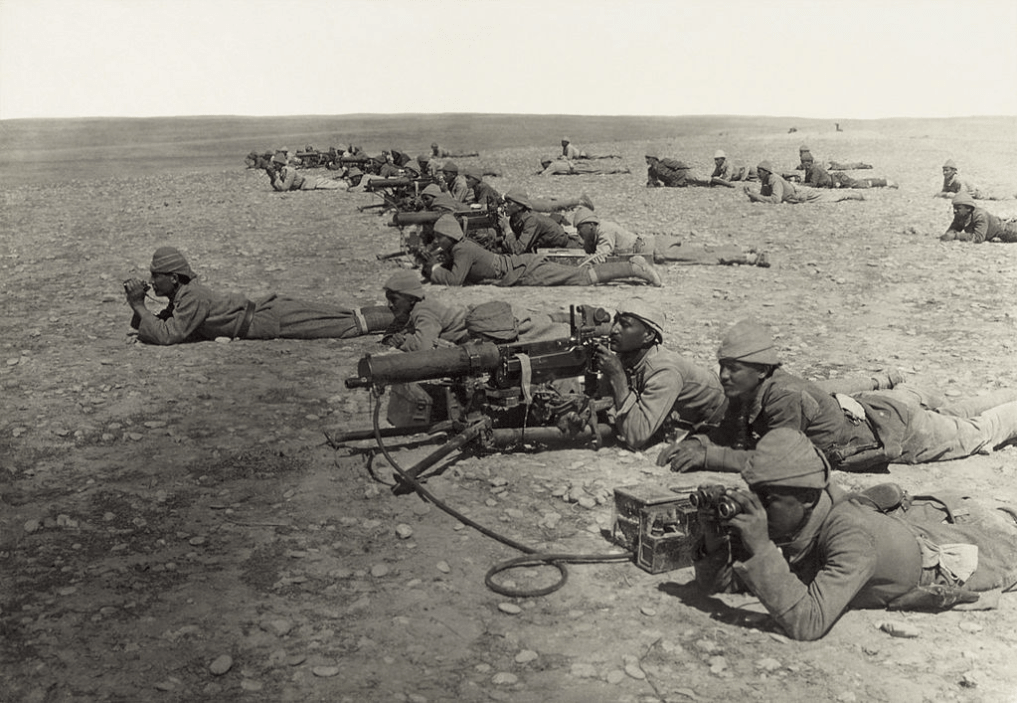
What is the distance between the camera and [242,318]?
9.73 m

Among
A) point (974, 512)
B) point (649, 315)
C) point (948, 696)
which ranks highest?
point (649, 315)

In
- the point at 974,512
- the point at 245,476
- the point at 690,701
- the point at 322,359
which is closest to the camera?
the point at 690,701

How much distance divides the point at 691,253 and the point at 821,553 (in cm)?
989

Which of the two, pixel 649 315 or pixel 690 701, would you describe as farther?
pixel 649 315

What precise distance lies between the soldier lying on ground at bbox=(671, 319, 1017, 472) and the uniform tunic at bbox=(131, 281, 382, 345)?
4.67m

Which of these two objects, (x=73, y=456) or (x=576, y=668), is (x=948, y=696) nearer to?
(x=576, y=668)

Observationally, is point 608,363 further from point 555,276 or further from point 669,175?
point 669,175

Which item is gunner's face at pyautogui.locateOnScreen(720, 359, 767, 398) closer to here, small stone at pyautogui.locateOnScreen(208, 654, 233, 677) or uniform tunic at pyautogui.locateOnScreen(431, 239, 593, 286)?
small stone at pyautogui.locateOnScreen(208, 654, 233, 677)

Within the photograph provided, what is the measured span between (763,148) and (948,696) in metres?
36.9

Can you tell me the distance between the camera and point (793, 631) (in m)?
4.29

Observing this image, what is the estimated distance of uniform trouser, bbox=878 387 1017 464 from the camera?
257 inches

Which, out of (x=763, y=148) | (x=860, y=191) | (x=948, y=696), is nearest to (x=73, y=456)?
(x=948, y=696)

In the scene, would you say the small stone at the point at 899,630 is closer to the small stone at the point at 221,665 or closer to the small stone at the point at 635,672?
the small stone at the point at 635,672

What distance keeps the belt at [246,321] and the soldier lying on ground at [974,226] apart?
11631 mm
